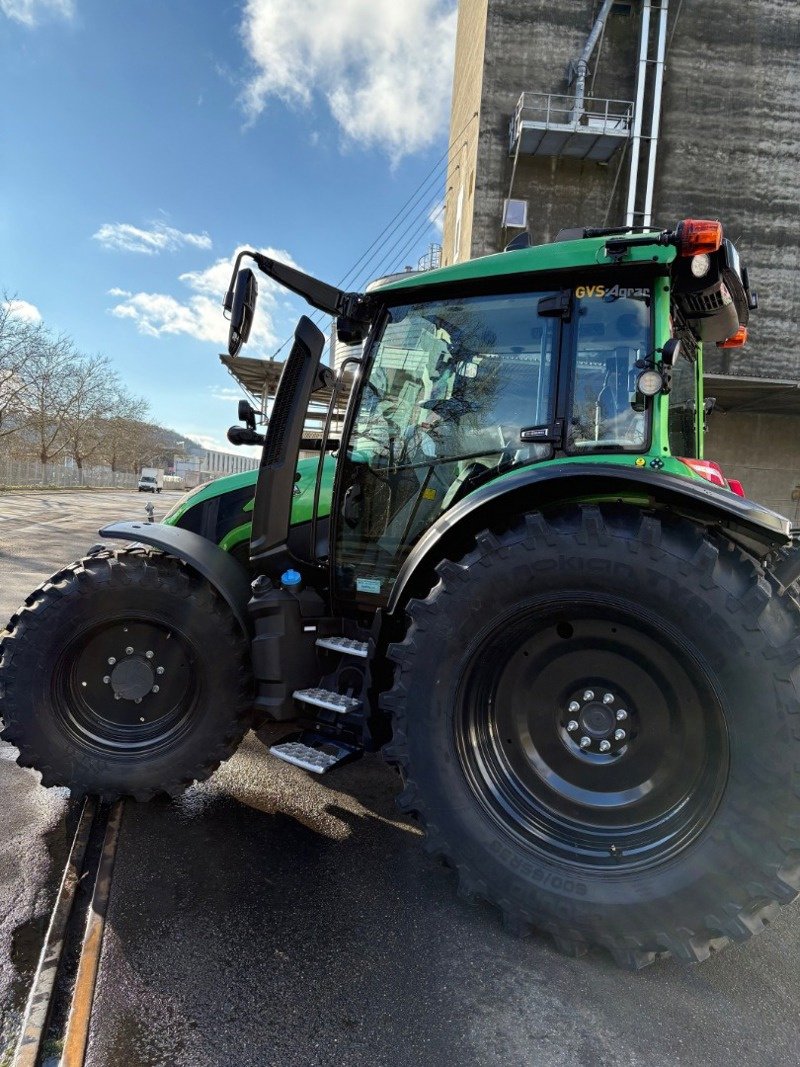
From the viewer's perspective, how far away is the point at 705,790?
1.97 meters

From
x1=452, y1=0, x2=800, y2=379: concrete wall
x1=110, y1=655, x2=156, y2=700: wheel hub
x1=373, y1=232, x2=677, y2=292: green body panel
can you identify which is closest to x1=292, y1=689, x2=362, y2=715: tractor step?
x1=110, y1=655, x2=156, y2=700: wheel hub

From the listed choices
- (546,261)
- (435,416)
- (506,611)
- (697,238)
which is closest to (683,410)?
(697,238)

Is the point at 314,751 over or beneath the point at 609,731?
beneath

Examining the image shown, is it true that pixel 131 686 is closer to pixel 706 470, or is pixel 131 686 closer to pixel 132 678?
pixel 132 678

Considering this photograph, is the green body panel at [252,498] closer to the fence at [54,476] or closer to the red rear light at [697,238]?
Answer: the red rear light at [697,238]

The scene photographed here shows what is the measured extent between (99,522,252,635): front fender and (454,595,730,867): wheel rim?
1.24 meters

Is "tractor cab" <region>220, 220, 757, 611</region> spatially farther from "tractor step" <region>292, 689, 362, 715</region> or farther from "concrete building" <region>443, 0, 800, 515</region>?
"concrete building" <region>443, 0, 800, 515</region>

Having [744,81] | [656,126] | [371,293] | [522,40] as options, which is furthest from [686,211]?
[371,293]

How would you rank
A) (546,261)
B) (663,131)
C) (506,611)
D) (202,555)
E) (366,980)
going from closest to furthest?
(366,980), (506,611), (546,261), (202,555), (663,131)

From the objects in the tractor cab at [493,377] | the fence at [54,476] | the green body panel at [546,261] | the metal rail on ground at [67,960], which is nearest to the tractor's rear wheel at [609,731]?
the tractor cab at [493,377]

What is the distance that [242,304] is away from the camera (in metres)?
2.58

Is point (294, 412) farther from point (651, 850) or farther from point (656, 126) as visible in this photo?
point (656, 126)

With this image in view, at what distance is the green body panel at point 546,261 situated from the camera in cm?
226

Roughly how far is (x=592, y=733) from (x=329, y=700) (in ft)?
3.73
